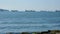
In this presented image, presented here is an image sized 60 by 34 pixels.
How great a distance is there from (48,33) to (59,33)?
0.85 m

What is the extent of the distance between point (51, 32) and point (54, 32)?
0.19 metres

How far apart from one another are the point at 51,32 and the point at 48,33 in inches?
12.2

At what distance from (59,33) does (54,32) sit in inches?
16.1

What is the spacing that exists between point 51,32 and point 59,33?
0.56 meters

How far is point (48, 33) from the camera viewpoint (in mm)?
11367

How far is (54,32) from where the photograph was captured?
36.4 ft

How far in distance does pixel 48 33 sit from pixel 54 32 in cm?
45

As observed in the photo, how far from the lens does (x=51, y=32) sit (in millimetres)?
11117

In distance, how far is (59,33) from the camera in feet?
35.3
